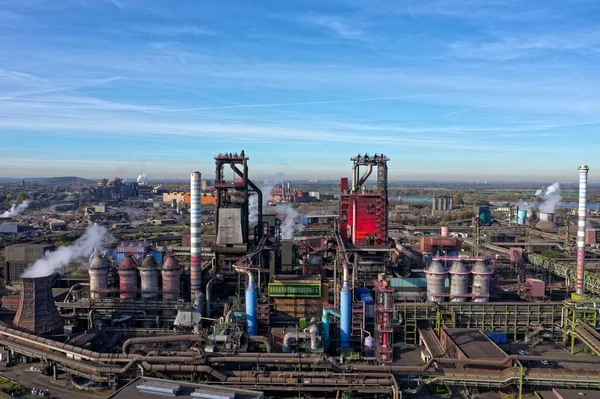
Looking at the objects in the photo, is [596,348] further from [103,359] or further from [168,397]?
[103,359]

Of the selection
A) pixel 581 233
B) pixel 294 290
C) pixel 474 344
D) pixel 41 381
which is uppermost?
pixel 581 233

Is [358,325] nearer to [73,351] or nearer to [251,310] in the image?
[251,310]

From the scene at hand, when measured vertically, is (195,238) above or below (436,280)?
above

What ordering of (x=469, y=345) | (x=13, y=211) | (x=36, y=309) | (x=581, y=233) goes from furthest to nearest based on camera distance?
(x=13, y=211) → (x=581, y=233) → (x=36, y=309) → (x=469, y=345)

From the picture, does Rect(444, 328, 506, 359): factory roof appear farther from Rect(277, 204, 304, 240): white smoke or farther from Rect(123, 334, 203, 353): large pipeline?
Rect(277, 204, 304, 240): white smoke

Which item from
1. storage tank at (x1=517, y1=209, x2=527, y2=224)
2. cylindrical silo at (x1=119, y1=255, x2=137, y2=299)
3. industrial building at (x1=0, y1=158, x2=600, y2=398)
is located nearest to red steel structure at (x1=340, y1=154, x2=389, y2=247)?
industrial building at (x1=0, y1=158, x2=600, y2=398)

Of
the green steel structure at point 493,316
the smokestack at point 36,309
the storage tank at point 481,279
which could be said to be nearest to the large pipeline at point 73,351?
the smokestack at point 36,309

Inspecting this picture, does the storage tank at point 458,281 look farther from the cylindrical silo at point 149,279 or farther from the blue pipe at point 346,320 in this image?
the cylindrical silo at point 149,279

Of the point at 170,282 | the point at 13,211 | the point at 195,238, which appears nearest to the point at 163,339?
the point at 170,282
